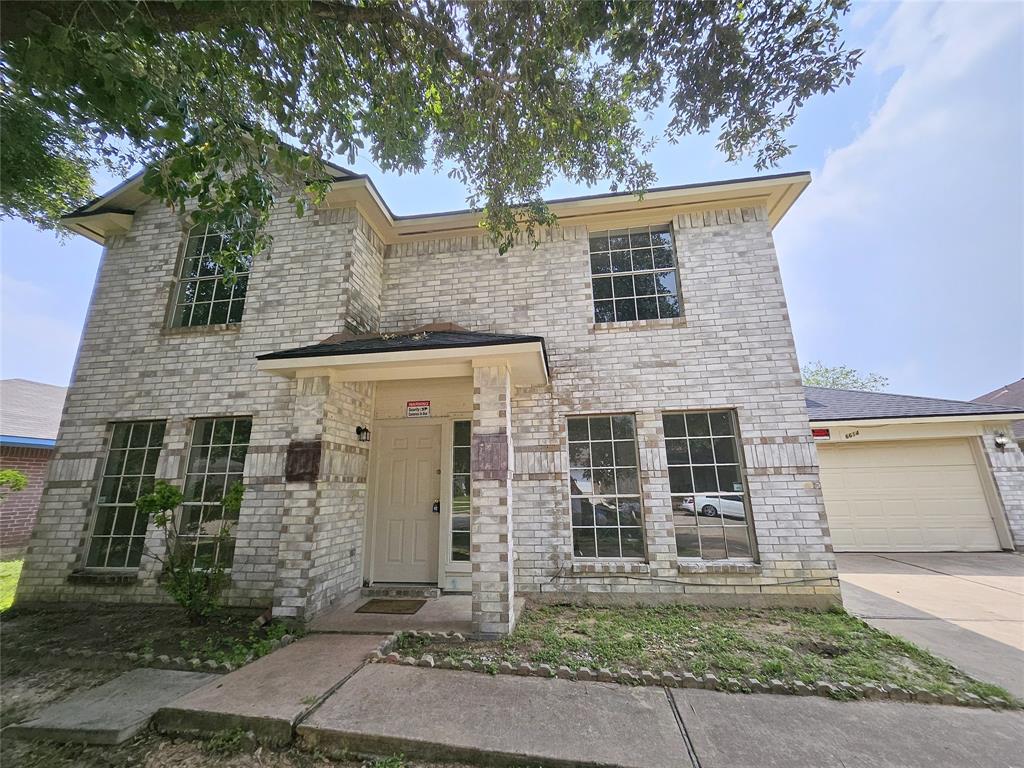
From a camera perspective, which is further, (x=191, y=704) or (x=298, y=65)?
(x=298, y=65)

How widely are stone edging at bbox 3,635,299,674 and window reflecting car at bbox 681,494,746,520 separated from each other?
4.85 m

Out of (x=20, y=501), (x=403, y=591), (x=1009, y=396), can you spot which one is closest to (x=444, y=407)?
(x=403, y=591)

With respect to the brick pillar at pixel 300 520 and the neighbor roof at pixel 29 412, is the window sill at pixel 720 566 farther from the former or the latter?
the neighbor roof at pixel 29 412

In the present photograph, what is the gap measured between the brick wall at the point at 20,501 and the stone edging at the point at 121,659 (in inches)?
287

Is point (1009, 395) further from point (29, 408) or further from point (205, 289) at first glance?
point (29, 408)

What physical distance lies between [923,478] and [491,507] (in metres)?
9.24

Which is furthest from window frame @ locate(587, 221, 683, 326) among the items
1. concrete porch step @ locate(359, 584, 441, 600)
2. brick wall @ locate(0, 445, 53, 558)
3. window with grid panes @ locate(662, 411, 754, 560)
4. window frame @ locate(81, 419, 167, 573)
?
brick wall @ locate(0, 445, 53, 558)

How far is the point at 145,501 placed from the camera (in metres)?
4.46

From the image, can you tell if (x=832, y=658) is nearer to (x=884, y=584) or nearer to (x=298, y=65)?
(x=884, y=584)

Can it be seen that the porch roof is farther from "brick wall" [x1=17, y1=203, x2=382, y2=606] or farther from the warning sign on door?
the warning sign on door

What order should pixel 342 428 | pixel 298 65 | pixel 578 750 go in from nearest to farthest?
pixel 578 750
pixel 298 65
pixel 342 428

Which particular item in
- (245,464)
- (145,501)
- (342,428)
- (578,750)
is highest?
(342,428)

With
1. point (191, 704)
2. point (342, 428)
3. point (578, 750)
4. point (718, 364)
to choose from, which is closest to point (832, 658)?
point (578, 750)

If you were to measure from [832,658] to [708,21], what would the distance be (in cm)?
570
